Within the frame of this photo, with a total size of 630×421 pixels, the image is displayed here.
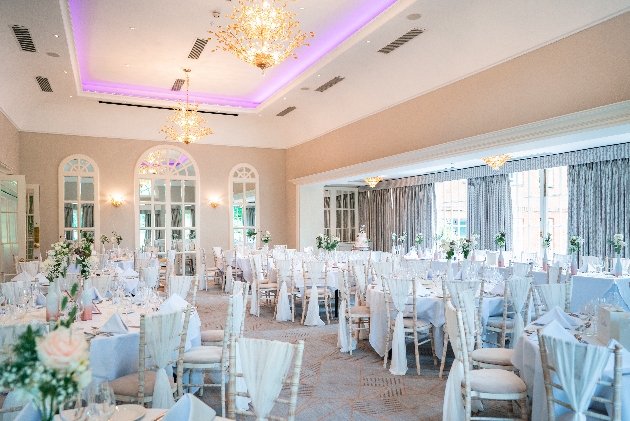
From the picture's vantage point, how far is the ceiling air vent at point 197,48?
8.74 meters

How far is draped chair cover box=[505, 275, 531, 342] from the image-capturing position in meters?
5.49

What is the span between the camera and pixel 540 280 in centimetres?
817

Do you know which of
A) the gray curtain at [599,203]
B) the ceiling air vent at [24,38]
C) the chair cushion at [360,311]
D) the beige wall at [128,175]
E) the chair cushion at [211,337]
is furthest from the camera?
the beige wall at [128,175]

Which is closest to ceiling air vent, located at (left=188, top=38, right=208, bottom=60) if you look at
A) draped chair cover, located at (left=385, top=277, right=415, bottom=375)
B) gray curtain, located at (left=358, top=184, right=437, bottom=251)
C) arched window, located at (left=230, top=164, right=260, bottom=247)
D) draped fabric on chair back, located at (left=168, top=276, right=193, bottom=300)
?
draped fabric on chair back, located at (left=168, top=276, right=193, bottom=300)

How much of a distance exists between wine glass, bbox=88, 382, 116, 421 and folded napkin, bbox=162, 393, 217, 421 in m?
0.24

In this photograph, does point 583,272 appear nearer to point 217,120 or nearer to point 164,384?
point 164,384

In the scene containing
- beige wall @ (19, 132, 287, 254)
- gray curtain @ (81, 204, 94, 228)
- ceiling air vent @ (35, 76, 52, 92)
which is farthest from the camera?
gray curtain @ (81, 204, 94, 228)

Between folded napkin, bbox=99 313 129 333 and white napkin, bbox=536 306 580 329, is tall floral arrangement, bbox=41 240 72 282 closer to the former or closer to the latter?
folded napkin, bbox=99 313 129 333

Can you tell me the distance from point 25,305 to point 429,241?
43.6ft

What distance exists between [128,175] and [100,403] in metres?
12.3

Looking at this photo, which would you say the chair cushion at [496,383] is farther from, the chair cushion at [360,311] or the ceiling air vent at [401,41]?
the ceiling air vent at [401,41]

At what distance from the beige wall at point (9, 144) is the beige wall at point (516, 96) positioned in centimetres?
789

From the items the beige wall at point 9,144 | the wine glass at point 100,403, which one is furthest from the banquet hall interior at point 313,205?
the beige wall at point 9,144

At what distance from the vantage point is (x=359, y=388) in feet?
16.7
